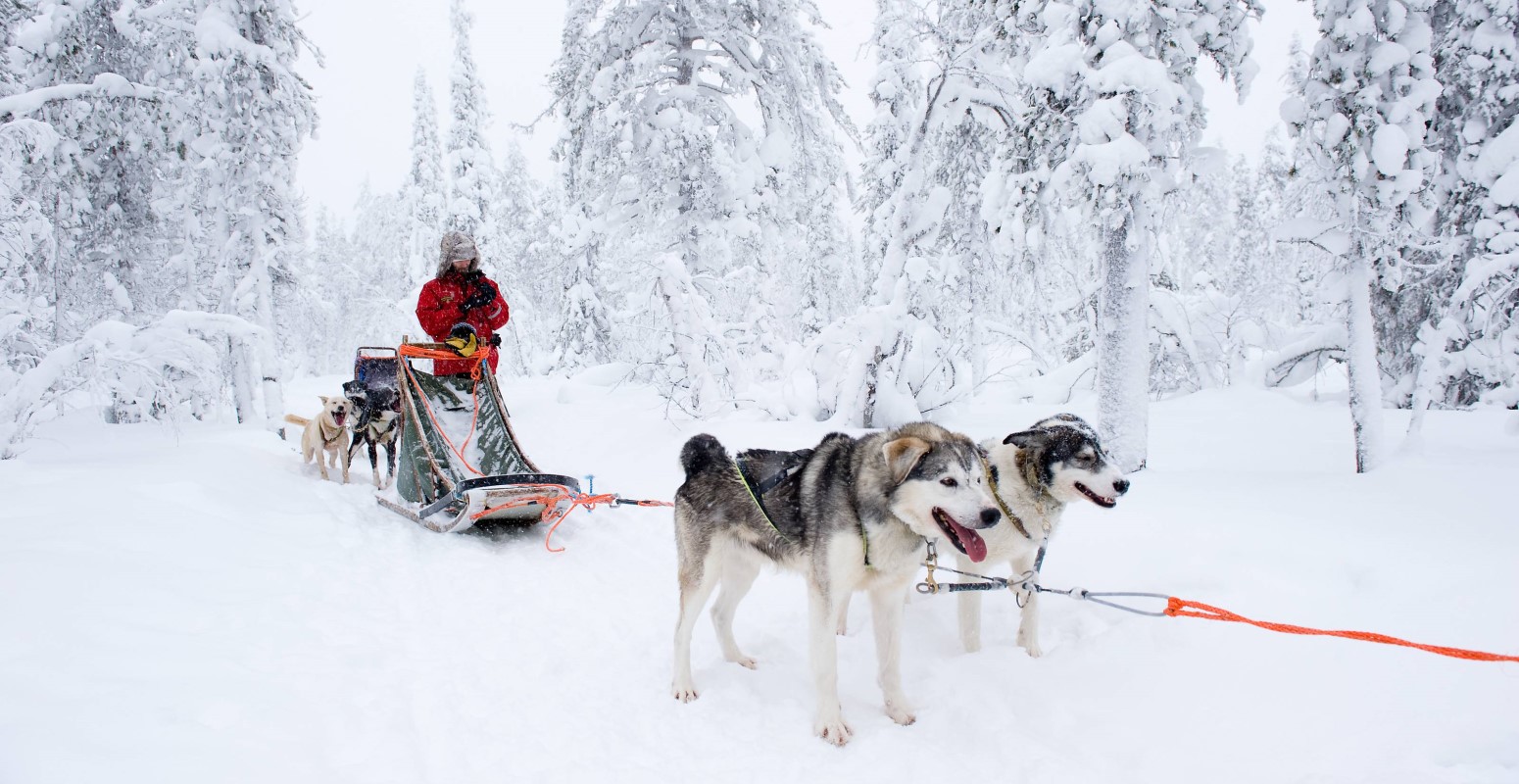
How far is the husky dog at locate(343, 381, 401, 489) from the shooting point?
782cm

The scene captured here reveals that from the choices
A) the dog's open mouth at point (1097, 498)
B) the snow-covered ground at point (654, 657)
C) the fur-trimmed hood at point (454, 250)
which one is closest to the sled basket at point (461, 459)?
the snow-covered ground at point (654, 657)

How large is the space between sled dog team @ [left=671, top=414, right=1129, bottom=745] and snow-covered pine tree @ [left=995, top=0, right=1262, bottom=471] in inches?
148

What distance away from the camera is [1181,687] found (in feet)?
10.7

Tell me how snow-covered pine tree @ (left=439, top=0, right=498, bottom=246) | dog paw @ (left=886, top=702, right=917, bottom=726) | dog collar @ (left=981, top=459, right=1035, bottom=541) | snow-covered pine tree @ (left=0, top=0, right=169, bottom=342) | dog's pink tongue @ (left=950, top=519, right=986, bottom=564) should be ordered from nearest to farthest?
dog's pink tongue @ (left=950, top=519, right=986, bottom=564)
dog paw @ (left=886, top=702, right=917, bottom=726)
dog collar @ (left=981, top=459, right=1035, bottom=541)
snow-covered pine tree @ (left=0, top=0, right=169, bottom=342)
snow-covered pine tree @ (left=439, top=0, right=498, bottom=246)

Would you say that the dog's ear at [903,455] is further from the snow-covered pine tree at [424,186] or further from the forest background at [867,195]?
the snow-covered pine tree at [424,186]

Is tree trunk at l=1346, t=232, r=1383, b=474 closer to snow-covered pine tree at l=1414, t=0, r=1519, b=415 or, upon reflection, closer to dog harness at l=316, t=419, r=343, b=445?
snow-covered pine tree at l=1414, t=0, r=1519, b=415

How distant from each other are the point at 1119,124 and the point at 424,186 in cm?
2792

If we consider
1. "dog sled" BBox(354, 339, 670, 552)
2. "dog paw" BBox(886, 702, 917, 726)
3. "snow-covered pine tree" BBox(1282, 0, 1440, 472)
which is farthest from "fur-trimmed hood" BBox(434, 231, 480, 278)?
"snow-covered pine tree" BBox(1282, 0, 1440, 472)

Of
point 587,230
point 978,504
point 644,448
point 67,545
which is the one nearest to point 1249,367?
point 644,448

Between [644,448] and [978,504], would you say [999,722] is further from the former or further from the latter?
[644,448]

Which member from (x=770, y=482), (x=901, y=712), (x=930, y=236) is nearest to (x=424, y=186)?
(x=930, y=236)

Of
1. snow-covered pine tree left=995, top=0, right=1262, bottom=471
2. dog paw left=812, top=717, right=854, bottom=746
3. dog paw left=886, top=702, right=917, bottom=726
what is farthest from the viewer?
snow-covered pine tree left=995, top=0, right=1262, bottom=471

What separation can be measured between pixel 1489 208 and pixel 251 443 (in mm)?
16460

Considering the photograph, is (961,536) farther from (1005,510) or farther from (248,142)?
(248,142)
